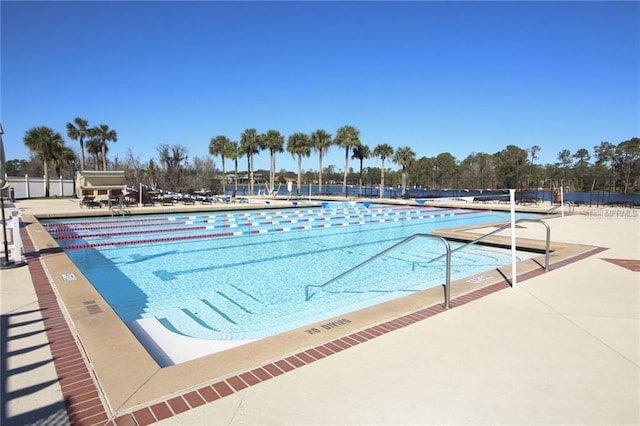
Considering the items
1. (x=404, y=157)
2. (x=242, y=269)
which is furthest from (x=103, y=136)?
(x=242, y=269)

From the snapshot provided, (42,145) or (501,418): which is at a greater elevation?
(42,145)

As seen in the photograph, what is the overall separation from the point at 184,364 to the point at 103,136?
4468cm

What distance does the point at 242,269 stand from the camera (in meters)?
8.45

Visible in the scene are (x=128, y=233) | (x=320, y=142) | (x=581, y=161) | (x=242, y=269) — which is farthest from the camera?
(x=581, y=161)

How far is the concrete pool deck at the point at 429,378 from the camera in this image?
2.36m

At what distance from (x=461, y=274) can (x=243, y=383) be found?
6346mm

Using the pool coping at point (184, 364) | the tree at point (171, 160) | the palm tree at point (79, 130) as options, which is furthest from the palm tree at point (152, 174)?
the pool coping at point (184, 364)

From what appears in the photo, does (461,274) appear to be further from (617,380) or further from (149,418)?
(149,418)

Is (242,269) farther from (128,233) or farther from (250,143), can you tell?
(250,143)

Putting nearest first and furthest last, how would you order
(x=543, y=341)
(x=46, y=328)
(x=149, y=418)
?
(x=149, y=418)
(x=543, y=341)
(x=46, y=328)

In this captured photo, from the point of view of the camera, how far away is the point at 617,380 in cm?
279

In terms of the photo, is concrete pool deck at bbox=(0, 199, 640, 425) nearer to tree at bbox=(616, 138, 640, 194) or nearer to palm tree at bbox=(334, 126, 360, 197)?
palm tree at bbox=(334, 126, 360, 197)

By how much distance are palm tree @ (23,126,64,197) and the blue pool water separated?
18637 millimetres

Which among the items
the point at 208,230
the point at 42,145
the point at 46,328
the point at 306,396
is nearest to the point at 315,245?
the point at 208,230
